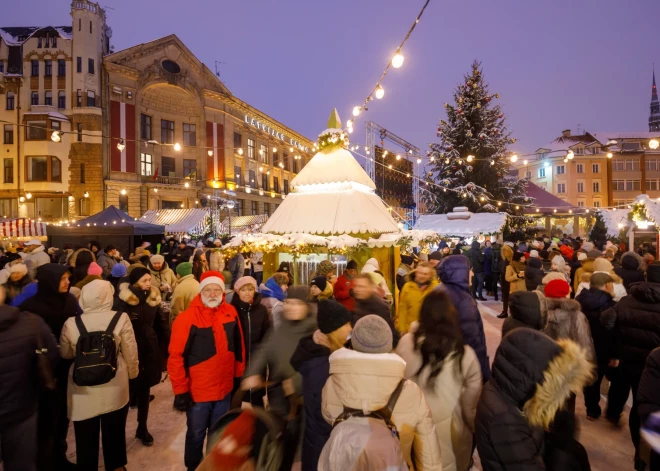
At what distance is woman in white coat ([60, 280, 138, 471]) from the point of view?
3.32 meters

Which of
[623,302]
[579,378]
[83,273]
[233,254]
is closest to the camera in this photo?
[579,378]

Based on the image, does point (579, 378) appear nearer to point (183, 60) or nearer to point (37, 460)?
point (37, 460)

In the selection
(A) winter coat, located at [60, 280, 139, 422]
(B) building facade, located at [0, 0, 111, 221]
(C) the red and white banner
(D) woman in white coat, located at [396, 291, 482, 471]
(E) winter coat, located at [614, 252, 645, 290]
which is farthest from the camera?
(C) the red and white banner

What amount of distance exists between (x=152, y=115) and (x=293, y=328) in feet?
107

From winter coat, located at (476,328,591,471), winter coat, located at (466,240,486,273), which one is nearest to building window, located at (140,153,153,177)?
winter coat, located at (466,240,486,273)

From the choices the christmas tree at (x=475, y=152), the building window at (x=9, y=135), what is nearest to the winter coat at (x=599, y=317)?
the christmas tree at (x=475, y=152)

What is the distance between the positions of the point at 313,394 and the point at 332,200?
6.99 metres

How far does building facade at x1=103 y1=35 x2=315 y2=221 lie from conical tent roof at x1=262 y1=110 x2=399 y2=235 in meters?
16.4

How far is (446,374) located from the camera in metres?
2.72

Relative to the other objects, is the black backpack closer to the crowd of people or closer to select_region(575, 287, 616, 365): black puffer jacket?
the crowd of people

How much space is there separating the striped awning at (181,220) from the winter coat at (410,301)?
19053mm

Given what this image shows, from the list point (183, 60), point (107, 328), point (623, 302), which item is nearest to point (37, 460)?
point (107, 328)

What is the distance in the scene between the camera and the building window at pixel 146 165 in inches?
1203

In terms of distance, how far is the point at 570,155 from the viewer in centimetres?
1477
